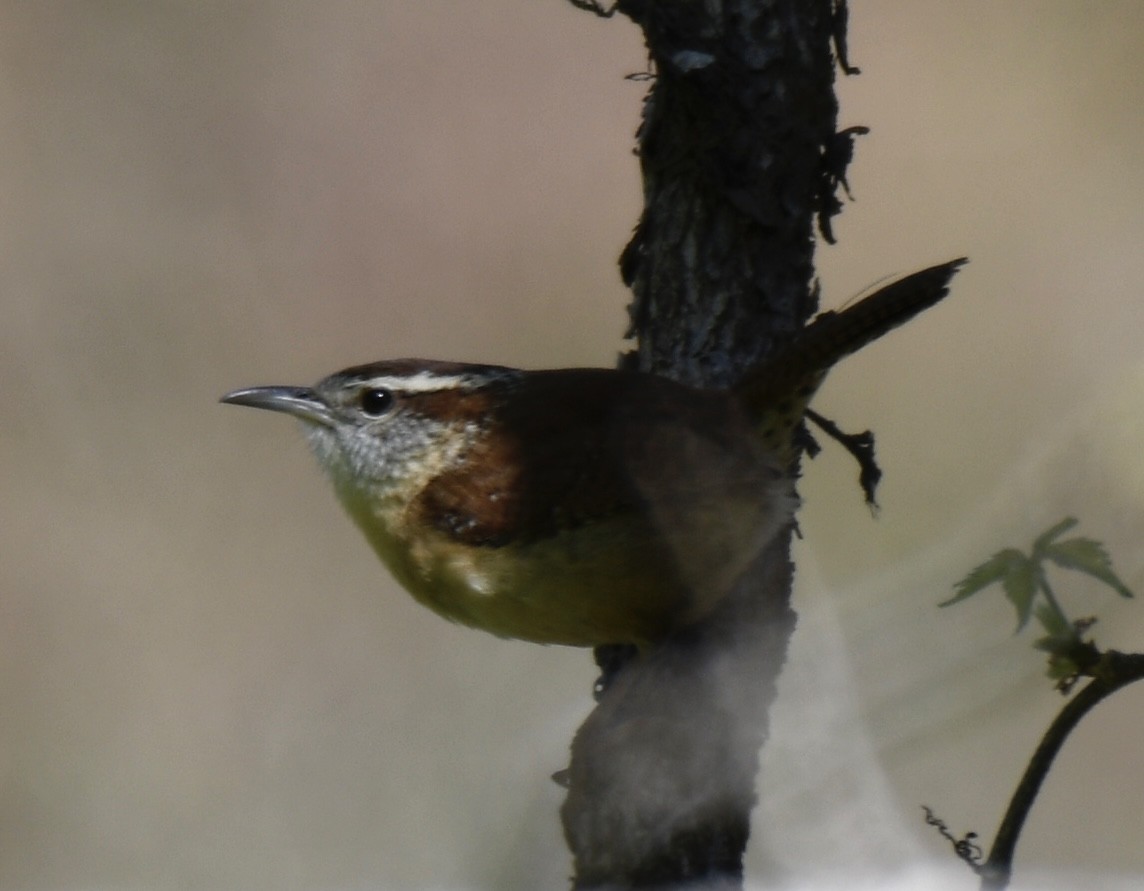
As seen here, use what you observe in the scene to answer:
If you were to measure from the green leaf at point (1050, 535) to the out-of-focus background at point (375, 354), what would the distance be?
0.51 m

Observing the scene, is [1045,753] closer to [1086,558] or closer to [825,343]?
[1086,558]

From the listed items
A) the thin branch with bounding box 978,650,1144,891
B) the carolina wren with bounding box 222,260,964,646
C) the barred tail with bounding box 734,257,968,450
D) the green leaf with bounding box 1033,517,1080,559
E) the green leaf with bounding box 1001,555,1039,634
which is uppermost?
the barred tail with bounding box 734,257,968,450

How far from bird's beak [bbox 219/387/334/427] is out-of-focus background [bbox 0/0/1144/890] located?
2.43 feet

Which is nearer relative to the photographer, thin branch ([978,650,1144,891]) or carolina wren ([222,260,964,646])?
thin branch ([978,650,1144,891])

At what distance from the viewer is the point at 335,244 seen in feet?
17.6

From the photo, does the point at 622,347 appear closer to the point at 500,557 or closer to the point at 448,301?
the point at 448,301

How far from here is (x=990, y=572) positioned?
163 cm

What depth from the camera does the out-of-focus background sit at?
10.6 feet

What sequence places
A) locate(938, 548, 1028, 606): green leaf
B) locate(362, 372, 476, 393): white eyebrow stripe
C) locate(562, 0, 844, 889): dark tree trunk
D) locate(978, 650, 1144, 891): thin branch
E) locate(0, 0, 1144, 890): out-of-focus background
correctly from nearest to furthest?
locate(978, 650, 1144, 891): thin branch
locate(938, 548, 1028, 606): green leaf
locate(562, 0, 844, 889): dark tree trunk
locate(362, 372, 476, 393): white eyebrow stripe
locate(0, 0, 1144, 890): out-of-focus background

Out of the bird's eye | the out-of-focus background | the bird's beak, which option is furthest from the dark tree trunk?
the bird's beak

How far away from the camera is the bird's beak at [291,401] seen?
2643mm

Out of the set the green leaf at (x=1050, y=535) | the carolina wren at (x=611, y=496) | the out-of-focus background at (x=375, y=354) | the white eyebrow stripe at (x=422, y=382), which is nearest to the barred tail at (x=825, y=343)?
the carolina wren at (x=611, y=496)

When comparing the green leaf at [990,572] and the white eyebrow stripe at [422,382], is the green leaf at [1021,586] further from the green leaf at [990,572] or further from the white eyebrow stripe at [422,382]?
the white eyebrow stripe at [422,382]

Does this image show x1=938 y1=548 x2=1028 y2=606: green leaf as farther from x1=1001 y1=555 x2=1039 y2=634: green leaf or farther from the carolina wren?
the carolina wren
